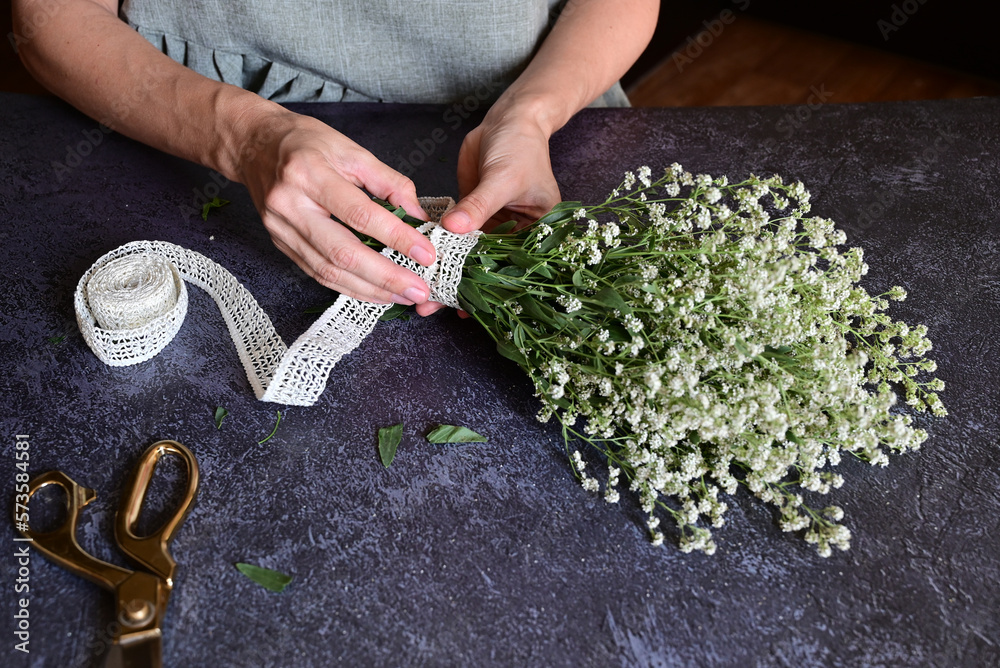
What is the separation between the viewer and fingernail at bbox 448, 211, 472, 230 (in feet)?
3.11

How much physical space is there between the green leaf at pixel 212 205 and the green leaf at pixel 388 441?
49 cm

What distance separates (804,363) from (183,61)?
3.72ft

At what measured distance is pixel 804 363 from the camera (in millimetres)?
847

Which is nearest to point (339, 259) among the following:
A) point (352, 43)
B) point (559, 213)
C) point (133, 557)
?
point (559, 213)

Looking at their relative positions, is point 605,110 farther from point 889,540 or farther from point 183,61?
point 889,540

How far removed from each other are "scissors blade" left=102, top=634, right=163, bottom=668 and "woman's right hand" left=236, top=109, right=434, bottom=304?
46cm

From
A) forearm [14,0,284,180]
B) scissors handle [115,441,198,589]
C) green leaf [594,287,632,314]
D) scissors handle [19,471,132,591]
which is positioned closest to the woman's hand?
green leaf [594,287,632,314]

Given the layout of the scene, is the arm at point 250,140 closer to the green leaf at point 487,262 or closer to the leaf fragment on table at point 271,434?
the green leaf at point 487,262

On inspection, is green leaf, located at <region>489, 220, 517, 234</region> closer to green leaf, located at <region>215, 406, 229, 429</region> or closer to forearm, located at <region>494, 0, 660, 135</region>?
forearm, located at <region>494, 0, 660, 135</region>

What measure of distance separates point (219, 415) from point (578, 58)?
830mm

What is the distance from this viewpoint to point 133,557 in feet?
2.48

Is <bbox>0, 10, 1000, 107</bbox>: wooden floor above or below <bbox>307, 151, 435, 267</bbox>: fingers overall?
below

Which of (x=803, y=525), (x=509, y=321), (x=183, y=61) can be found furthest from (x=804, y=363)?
(x=183, y=61)

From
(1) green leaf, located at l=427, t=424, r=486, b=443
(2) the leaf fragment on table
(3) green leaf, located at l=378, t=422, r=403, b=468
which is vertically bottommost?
(2) the leaf fragment on table
